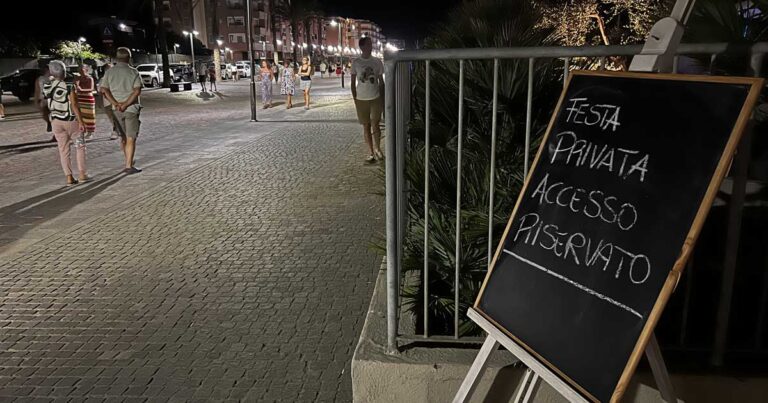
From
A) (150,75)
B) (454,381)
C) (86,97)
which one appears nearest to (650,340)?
(454,381)

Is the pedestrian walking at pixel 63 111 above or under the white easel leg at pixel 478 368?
above

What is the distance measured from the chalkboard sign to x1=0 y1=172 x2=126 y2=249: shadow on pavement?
19.0 ft

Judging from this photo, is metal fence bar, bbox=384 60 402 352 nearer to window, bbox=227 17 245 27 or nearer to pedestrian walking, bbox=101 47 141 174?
pedestrian walking, bbox=101 47 141 174

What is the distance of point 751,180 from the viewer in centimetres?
290

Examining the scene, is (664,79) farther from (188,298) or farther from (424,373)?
(188,298)

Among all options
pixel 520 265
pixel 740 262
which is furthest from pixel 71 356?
pixel 740 262

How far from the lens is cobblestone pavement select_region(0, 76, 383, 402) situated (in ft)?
11.9

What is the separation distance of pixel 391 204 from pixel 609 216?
1101 mm

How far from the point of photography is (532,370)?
2.26 meters

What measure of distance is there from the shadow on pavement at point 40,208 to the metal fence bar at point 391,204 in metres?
4.93

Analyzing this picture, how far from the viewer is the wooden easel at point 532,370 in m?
2.13

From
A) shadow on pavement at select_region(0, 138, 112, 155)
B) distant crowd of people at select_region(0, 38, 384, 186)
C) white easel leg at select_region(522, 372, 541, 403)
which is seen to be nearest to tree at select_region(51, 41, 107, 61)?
shadow on pavement at select_region(0, 138, 112, 155)

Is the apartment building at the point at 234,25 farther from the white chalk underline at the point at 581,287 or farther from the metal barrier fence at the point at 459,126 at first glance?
the white chalk underline at the point at 581,287

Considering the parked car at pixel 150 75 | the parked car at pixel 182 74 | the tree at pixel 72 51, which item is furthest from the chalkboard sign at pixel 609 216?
the tree at pixel 72 51
